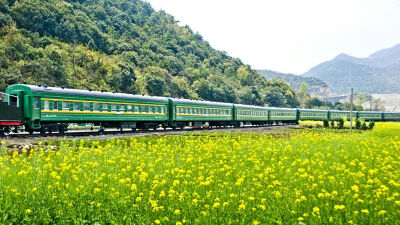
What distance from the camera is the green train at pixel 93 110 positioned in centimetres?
2148

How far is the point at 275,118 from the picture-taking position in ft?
195

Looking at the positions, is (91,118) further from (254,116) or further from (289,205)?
(254,116)

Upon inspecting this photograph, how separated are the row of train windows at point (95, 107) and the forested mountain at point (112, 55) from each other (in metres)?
23.5

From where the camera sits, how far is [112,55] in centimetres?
8644

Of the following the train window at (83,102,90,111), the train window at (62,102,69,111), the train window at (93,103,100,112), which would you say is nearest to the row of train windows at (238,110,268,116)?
the train window at (93,103,100,112)

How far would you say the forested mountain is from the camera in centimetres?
5522

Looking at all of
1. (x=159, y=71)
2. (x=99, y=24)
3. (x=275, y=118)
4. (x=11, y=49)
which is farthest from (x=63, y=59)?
(x=99, y=24)

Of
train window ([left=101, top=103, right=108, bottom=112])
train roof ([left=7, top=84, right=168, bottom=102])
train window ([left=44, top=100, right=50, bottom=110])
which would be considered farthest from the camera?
train window ([left=101, top=103, right=108, bottom=112])

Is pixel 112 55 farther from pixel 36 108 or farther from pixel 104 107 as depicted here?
pixel 36 108

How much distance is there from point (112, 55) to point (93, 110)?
63.7 metres

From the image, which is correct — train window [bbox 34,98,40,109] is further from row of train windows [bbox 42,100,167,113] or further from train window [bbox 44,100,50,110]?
train window [bbox 44,100,50,110]

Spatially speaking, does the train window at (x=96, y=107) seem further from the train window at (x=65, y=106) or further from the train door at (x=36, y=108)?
the train door at (x=36, y=108)

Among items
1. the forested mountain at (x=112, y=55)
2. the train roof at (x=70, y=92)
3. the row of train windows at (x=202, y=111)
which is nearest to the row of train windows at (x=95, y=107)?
the train roof at (x=70, y=92)

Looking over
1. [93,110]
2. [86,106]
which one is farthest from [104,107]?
[86,106]
